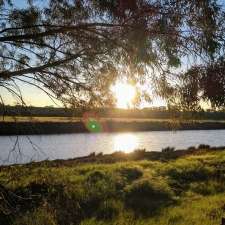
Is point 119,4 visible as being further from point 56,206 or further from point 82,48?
point 56,206

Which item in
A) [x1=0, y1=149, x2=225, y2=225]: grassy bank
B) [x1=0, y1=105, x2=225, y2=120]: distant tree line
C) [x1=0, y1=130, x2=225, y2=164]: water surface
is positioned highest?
[x1=0, y1=105, x2=225, y2=120]: distant tree line

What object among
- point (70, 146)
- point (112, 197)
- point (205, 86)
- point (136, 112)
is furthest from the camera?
point (70, 146)

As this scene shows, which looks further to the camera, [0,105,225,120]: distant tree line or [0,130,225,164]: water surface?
[0,130,225,164]: water surface

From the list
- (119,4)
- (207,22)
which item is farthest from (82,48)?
(207,22)

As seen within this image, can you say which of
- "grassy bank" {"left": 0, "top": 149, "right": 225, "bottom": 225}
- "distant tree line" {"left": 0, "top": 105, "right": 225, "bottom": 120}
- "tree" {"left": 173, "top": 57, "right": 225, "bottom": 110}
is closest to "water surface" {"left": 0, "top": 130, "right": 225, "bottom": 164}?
"grassy bank" {"left": 0, "top": 149, "right": 225, "bottom": 225}

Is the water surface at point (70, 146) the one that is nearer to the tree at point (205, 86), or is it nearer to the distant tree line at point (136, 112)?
the distant tree line at point (136, 112)

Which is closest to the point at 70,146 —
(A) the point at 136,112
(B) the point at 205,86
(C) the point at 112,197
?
(C) the point at 112,197

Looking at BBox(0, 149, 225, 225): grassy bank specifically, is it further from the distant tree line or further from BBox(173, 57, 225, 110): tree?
BBox(173, 57, 225, 110): tree

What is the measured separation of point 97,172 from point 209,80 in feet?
46.9

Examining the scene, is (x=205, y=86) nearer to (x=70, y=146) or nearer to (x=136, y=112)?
(x=136, y=112)

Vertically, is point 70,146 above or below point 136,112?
below

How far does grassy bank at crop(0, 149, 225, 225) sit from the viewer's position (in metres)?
11.6

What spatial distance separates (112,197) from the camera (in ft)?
51.4

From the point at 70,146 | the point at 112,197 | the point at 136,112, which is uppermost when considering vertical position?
the point at 136,112
